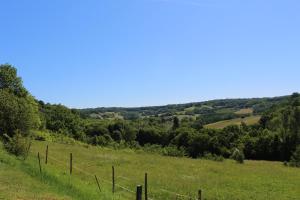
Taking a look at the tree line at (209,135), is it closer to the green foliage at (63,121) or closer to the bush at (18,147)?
the green foliage at (63,121)

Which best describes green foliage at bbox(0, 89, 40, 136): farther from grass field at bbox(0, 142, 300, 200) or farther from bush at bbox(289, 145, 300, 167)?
bush at bbox(289, 145, 300, 167)

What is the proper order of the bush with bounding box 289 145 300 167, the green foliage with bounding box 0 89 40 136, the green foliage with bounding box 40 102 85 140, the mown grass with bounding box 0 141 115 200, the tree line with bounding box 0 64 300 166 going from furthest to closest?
the green foliage with bounding box 40 102 85 140, the tree line with bounding box 0 64 300 166, the bush with bounding box 289 145 300 167, the green foliage with bounding box 0 89 40 136, the mown grass with bounding box 0 141 115 200

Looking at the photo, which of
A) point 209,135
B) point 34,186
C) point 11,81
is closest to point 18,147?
point 34,186

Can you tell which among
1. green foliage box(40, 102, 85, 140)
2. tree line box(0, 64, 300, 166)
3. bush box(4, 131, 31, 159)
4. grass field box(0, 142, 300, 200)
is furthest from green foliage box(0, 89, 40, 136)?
green foliage box(40, 102, 85, 140)

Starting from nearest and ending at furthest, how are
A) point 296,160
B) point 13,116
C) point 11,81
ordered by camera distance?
point 13,116
point 11,81
point 296,160

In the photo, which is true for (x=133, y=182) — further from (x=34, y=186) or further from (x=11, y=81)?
(x=11, y=81)

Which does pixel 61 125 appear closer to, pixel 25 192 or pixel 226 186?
pixel 226 186

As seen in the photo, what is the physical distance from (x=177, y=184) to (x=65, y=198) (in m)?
16.1

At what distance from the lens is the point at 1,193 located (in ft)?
56.5

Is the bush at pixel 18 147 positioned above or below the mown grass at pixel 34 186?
above

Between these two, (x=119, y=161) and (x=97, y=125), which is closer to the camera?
(x=119, y=161)

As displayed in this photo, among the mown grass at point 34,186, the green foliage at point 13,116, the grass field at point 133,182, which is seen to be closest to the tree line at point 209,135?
the green foliage at point 13,116

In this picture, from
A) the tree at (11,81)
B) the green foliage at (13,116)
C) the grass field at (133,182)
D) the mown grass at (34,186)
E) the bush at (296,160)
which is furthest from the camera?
the bush at (296,160)

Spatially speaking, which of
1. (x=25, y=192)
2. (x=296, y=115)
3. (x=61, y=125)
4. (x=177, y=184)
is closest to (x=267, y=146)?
(x=296, y=115)
